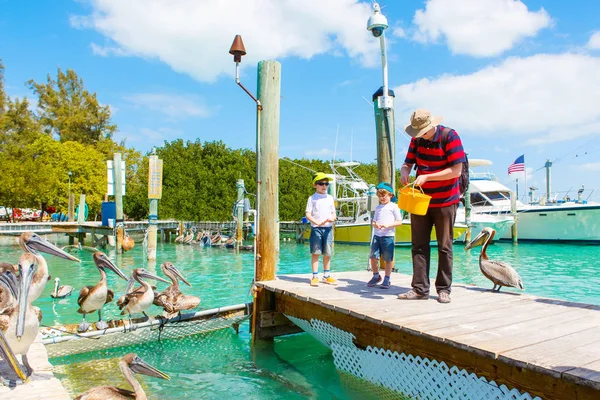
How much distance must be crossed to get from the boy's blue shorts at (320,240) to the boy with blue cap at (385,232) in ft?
2.05

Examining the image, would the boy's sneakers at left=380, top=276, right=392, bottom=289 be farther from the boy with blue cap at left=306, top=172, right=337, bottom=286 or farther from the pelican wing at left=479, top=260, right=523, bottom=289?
the pelican wing at left=479, top=260, right=523, bottom=289

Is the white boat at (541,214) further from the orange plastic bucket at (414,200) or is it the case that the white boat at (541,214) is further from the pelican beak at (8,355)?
the pelican beak at (8,355)

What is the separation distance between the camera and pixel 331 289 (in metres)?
6.35

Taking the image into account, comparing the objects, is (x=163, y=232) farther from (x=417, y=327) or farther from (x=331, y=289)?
(x=417, y=327)

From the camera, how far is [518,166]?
29.7m

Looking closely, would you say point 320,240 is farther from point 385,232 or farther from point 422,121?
point 422,121

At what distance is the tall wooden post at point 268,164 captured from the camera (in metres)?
7.03

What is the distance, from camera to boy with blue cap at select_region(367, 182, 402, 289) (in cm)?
639

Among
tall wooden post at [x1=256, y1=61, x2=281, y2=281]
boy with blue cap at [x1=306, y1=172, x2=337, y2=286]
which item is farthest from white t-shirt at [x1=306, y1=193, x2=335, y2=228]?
tall wooden post at [x1=256, y1=61, x2=281, y2=281]

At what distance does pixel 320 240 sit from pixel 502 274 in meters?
2.38

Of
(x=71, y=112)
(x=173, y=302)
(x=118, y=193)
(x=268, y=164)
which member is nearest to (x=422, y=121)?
(x=268, y=164)

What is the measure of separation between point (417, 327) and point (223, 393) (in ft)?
8.10

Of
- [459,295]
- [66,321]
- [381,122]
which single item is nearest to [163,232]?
[66,321]

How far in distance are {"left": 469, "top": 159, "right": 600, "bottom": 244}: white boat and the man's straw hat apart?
24.6m
